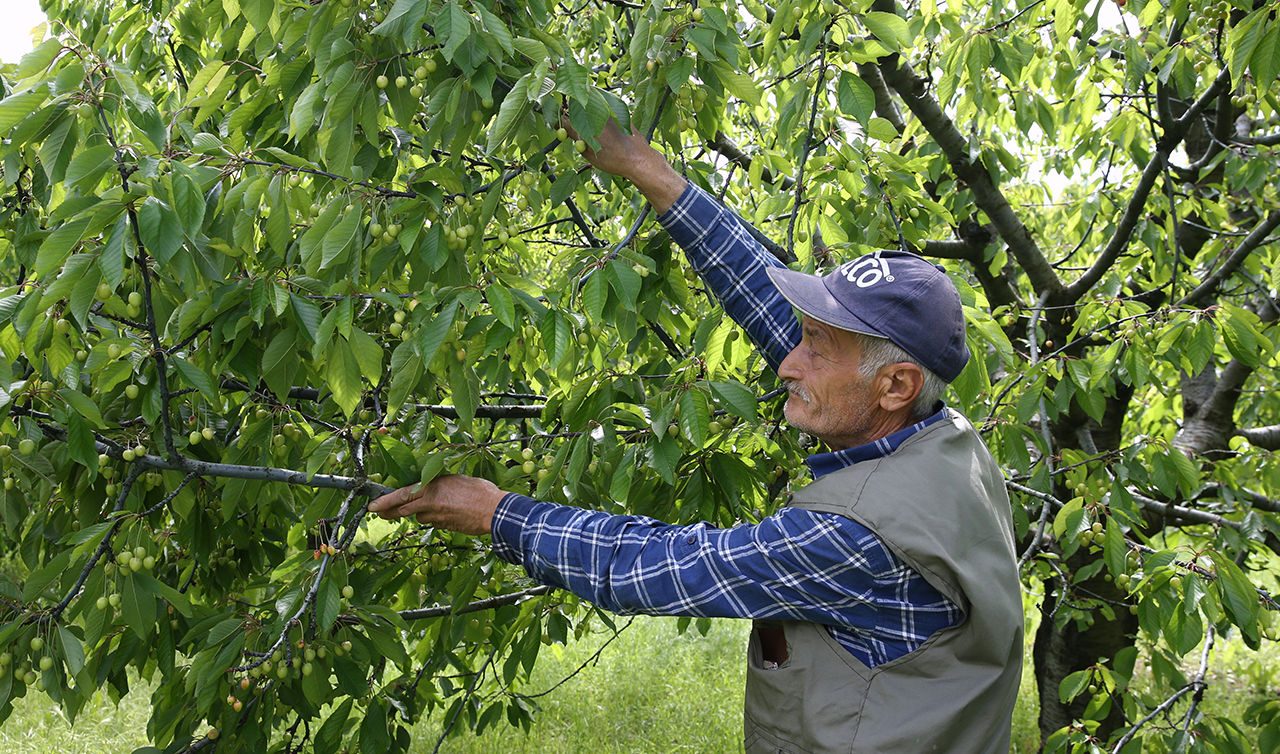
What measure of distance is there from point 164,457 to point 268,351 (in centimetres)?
47

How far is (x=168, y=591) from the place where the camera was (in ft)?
6.40

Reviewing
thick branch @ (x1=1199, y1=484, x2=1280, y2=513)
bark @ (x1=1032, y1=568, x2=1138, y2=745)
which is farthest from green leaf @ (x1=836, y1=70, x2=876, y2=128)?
bark @ (x1=1032, y1=568, x2=1138, y2=745)

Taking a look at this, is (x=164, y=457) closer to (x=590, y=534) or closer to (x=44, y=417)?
(x=44, y=417)

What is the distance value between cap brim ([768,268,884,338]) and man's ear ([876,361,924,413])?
0.09 metres

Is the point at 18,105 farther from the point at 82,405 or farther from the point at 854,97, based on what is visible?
the point at 854,97

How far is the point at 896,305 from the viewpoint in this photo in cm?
182

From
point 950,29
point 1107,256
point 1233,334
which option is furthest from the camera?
point 1107,256

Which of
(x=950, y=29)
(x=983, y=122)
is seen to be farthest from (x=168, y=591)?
(x=983, y=122)

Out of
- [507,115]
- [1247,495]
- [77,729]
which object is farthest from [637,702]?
[507,115]

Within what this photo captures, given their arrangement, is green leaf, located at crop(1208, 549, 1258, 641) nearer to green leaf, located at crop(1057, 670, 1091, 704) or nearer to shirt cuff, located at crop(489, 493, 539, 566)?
green leaf, located at crop(1057, 670, 1091, 704)

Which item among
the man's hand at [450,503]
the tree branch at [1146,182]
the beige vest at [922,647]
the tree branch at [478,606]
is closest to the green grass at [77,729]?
the tree branch at [478,606]

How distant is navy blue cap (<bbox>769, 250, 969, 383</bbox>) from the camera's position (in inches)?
71.7

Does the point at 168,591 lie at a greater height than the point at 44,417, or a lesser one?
lesser

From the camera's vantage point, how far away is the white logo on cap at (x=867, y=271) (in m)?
1.84
